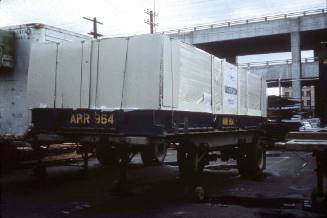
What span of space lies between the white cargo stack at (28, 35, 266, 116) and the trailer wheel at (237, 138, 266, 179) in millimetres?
3138

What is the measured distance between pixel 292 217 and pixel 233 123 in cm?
404

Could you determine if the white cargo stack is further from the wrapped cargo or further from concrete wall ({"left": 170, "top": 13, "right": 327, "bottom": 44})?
concrete wall ({"left": 170, "top": 13, "right": 327, "bottom": 44})

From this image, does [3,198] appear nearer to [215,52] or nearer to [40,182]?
[40,182]

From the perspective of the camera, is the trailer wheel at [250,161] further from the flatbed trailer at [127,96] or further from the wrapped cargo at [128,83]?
the wrapped cargo at [128,83]

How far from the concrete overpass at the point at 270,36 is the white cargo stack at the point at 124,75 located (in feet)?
97.9

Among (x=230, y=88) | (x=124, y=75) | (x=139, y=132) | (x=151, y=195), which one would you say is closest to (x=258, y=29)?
(x=230, y=88)

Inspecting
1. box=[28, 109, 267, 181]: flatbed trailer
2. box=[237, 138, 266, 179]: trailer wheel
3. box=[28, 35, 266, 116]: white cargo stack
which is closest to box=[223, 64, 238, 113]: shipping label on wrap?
box=[28, 109, 267, 181]: flatbed trailer

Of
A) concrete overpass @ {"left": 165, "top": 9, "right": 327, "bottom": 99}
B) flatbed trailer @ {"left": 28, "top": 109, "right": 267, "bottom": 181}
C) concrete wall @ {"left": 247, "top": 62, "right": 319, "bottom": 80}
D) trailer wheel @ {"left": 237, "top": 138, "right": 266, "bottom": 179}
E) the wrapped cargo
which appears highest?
concrete overpass @ {"left": 165, "top": 9, "right": 327, "bottom": 99}

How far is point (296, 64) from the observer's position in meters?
37.8

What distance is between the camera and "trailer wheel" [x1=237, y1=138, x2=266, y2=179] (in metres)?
12.0

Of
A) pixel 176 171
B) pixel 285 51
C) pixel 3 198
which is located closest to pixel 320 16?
pixel 285 51

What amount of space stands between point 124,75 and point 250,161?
5644 mm

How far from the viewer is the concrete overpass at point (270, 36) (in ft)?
123

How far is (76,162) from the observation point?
1552 cm
